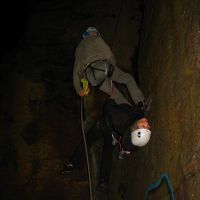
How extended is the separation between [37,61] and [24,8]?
2096 mm

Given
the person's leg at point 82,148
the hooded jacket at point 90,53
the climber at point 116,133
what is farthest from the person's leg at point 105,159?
the hooded jacket at point 90,53

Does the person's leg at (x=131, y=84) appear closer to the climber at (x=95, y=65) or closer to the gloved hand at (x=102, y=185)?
the climber at (x=95, y=65)

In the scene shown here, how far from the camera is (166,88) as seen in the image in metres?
3.11

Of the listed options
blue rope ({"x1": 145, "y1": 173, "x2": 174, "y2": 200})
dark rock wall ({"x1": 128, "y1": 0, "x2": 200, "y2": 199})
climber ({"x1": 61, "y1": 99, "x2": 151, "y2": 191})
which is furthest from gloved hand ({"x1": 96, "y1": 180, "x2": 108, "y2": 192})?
blue rope ({"x1": 145, "y1": 173, "x2": 174, "y2": 200})

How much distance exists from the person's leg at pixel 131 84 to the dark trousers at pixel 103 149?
1.91ft

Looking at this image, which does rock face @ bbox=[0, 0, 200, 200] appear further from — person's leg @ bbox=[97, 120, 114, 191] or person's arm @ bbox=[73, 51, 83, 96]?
person's arm @ bbox=[73, 51, 83, 96]

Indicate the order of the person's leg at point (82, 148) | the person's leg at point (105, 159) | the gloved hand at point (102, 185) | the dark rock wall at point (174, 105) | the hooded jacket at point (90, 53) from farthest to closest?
the gloved hand at point (102, 185) → the person's leg at point (82, 148) → the person's leg at point (105, 159) → the hooded jacket at point (90, 53) → the dark rock wall at point (174, 105)

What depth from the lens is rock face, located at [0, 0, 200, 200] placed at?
255 cm

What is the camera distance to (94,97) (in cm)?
532

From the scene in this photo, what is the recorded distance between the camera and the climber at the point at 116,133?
310 centimetres

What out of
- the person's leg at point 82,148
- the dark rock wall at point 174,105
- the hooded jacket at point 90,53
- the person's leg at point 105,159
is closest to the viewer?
the dark rock wall at point 174,105

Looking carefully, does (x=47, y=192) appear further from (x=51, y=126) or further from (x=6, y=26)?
(x=6, y=26)

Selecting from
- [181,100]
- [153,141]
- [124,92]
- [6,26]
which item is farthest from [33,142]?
[6,26]

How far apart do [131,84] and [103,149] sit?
1.07 m
